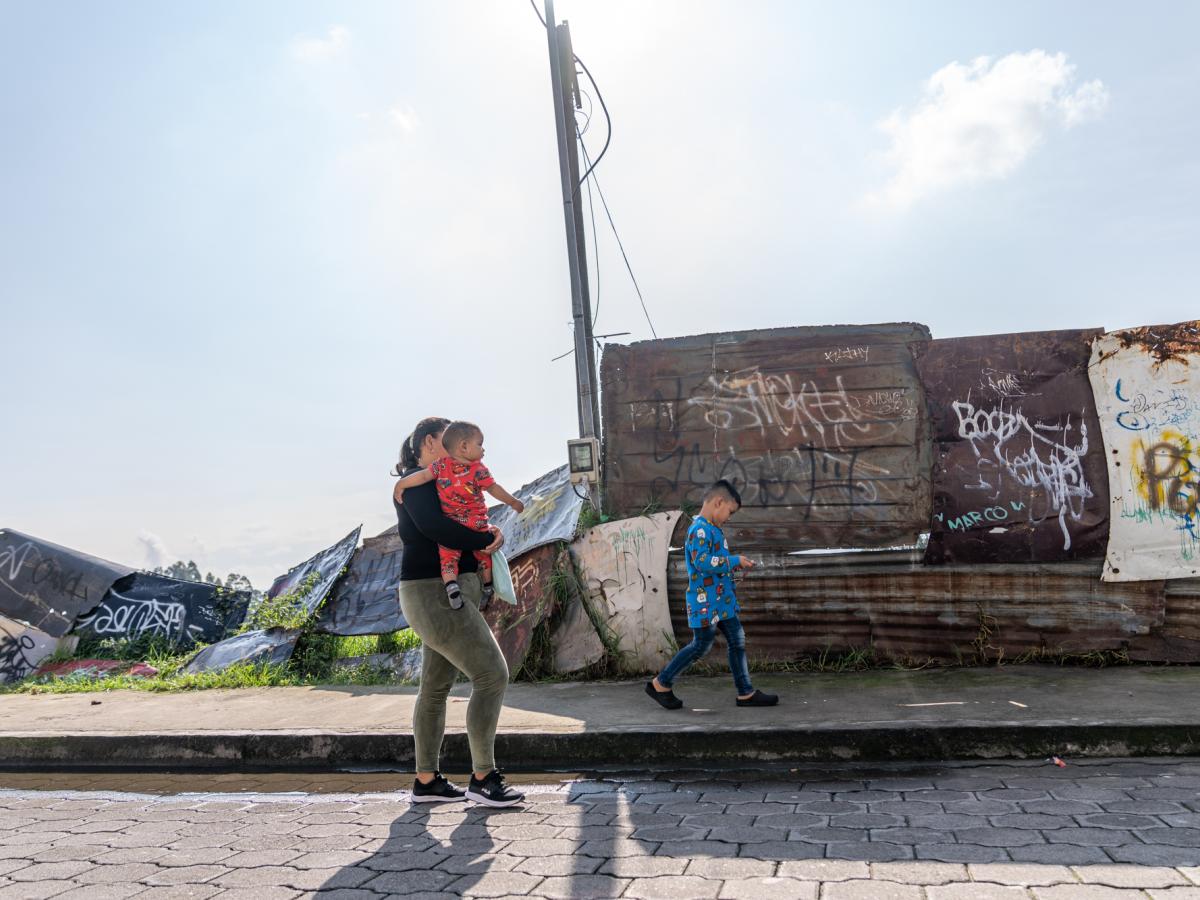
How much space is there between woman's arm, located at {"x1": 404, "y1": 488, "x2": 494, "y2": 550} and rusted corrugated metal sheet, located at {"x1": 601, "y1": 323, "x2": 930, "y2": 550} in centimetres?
305

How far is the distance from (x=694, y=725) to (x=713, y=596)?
2.68 ft

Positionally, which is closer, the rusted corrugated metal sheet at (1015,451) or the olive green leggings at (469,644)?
the olive green leggings at (469,644)

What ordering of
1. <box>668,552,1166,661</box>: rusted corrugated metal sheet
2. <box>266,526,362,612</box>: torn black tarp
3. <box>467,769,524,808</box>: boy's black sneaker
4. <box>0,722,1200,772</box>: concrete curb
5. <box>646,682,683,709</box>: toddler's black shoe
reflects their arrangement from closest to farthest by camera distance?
<box>467,769,524,808</box>: boy's black sneaker < <box>0,722,1200,772</box>: concrete curb < <box>646,682,683,709</box>: toddler's black shoe < <box>668,552,1166,661</box>: rusted corrugated metal sheet < <box>266,526,362,612</box>: torn black tarp

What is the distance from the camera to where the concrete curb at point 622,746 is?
464cm

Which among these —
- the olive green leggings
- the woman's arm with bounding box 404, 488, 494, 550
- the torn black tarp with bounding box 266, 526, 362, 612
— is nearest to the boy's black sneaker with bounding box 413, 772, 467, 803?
the olive green leggings

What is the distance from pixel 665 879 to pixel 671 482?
4315mm

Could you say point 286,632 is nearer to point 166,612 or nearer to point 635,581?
point 166,612

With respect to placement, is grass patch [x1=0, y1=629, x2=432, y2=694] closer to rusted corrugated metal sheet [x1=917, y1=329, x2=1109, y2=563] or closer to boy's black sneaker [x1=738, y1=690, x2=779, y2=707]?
boy's black sneaker [x1=738, y1=690, x2=779, y2=707]

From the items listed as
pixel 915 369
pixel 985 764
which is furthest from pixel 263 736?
pixel 915 369

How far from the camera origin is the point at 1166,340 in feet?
21.0

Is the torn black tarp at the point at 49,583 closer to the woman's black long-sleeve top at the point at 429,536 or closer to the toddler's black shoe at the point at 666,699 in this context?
the toddler's black shoe at the point at 666,699

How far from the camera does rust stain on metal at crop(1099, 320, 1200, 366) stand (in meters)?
6.36

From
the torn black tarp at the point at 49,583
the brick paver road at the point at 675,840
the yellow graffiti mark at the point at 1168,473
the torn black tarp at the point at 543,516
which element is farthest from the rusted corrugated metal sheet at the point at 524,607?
the torn black tarp at the point at 49,583

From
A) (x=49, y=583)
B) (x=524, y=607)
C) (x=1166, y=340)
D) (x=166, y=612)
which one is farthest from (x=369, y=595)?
(x=1166, y=340)
